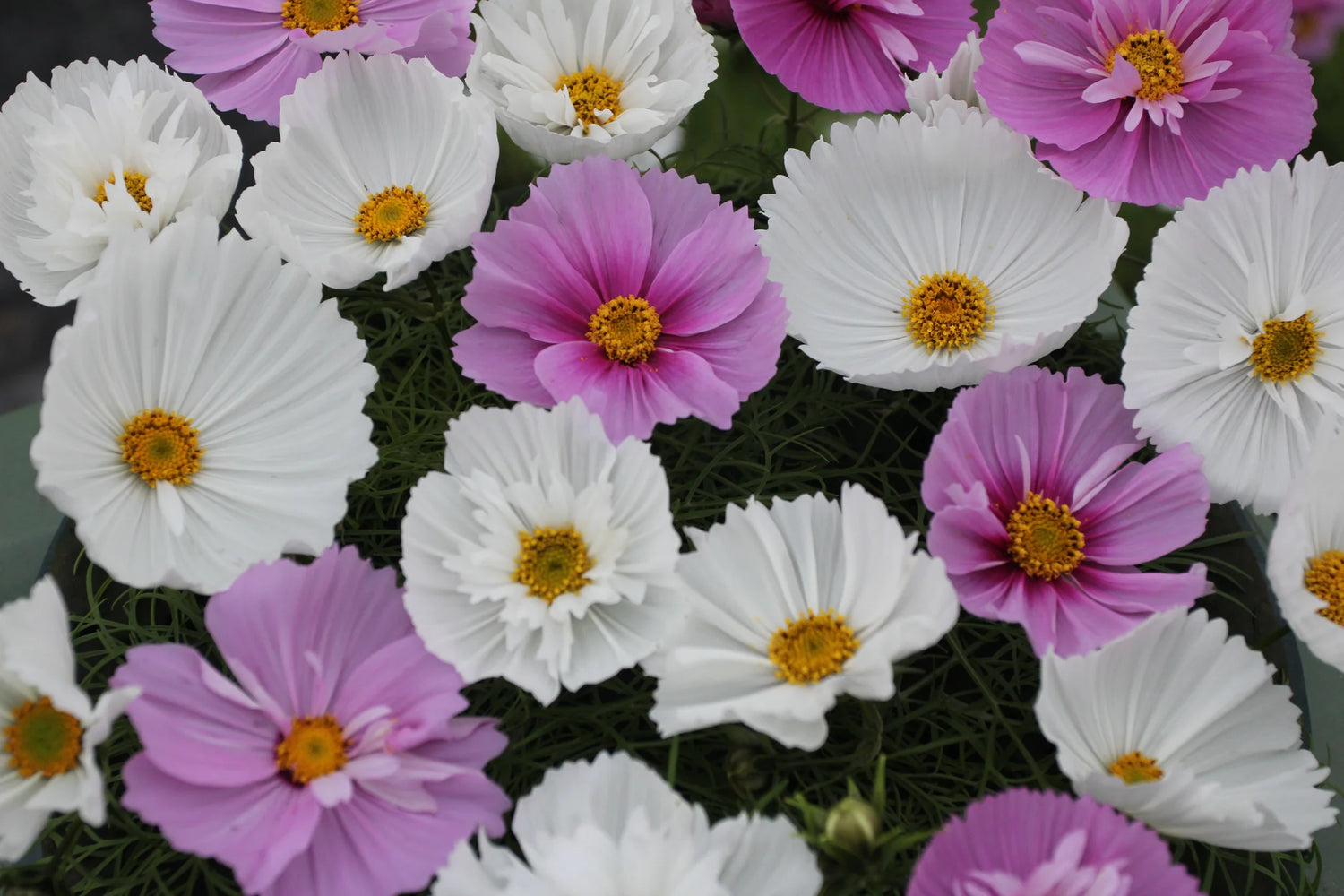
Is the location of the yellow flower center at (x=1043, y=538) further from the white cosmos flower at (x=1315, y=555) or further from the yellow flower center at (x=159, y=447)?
the yellow flower center at (x=159, y=447)

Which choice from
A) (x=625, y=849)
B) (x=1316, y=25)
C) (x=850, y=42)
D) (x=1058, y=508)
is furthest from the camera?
(x=1316, y=25)

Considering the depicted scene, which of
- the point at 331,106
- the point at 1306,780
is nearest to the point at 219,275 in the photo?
the point at 331,106

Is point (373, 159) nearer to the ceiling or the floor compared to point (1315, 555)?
nearer to the ceiling

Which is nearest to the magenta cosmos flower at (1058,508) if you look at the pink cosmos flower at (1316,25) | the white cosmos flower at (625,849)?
the white cosmos flower at (625,849)

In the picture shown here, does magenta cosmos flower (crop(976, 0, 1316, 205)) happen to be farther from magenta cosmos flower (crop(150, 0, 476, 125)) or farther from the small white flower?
magenta cosmos flower (crop(150, 0, 476, 125))

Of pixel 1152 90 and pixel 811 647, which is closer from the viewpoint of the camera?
pixel 811 647

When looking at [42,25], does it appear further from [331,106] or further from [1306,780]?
[1306,780]

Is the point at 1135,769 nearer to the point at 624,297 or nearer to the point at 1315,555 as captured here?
the point at 1315,555

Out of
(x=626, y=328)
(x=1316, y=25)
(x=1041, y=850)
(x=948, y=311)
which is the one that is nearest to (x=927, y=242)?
(x=948, y=311)
